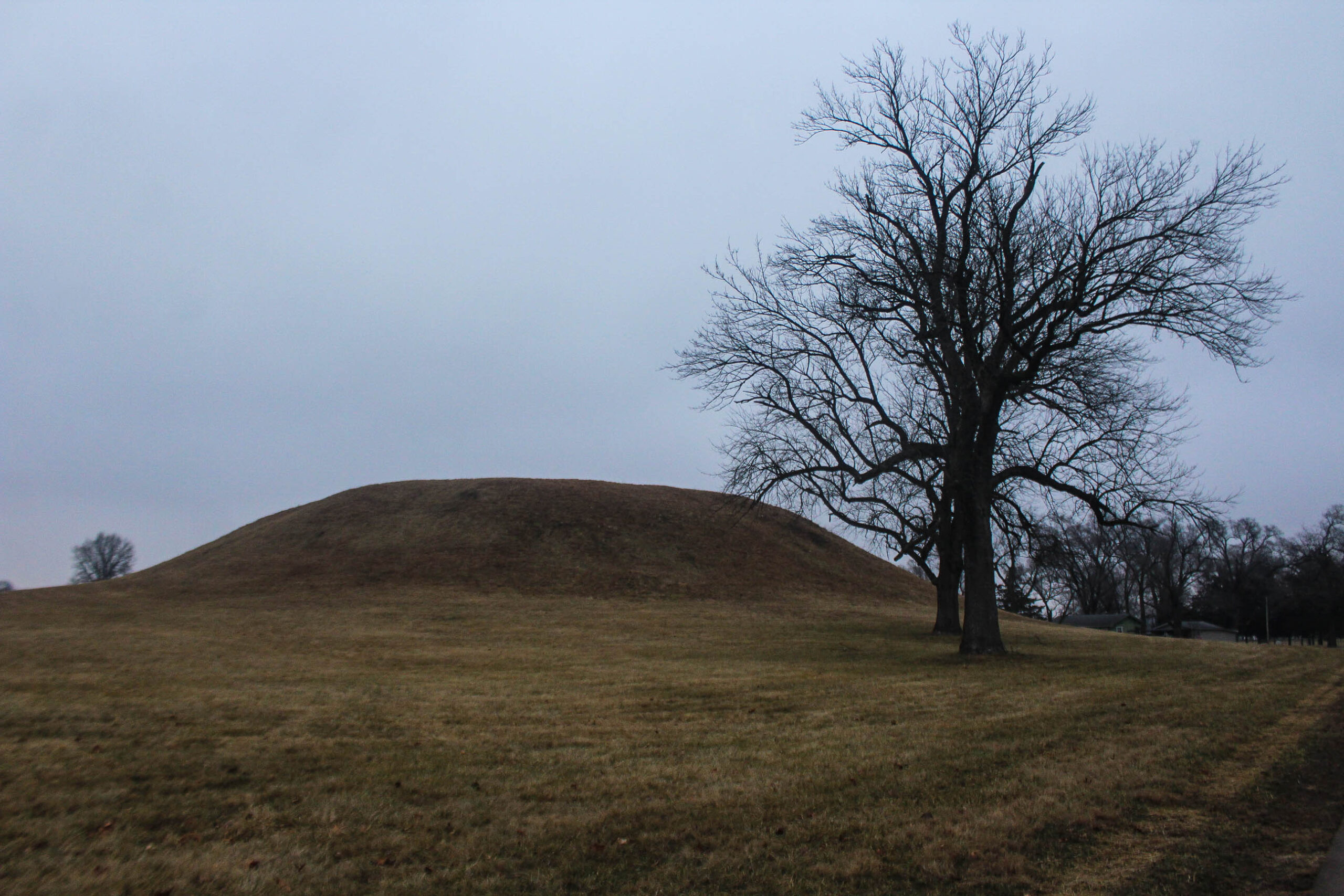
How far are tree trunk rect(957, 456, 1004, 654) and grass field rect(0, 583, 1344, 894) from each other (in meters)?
3.35

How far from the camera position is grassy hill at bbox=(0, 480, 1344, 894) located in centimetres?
536

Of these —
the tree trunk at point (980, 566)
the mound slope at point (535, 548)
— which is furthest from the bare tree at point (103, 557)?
the tree trunk at point (980, 566)

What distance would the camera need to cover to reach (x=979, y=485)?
21062mm

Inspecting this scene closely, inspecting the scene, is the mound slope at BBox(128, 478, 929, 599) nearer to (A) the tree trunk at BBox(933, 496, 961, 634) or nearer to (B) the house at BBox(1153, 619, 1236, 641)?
(A) the tree trunk at BBox(933, 496, 961, 634)

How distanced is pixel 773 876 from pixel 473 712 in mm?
7572

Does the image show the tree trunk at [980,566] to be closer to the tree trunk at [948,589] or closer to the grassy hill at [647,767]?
the grassy hill at [647,767]

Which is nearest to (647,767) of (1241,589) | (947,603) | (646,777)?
(646,777)

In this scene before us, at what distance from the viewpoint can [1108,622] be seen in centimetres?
8081

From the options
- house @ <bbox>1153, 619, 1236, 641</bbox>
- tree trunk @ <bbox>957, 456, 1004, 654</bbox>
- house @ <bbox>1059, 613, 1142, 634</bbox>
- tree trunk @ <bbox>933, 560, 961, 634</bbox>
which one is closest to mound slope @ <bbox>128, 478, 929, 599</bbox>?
tree trunk @ <bbox>933, 560, 961, 634</bbox>

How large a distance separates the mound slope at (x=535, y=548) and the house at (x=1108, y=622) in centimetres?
3729

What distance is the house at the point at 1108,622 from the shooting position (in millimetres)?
80188

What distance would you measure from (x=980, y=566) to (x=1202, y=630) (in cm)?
8930

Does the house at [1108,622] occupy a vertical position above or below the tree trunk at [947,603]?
below

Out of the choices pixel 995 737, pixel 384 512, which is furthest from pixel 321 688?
pixel 384 512
